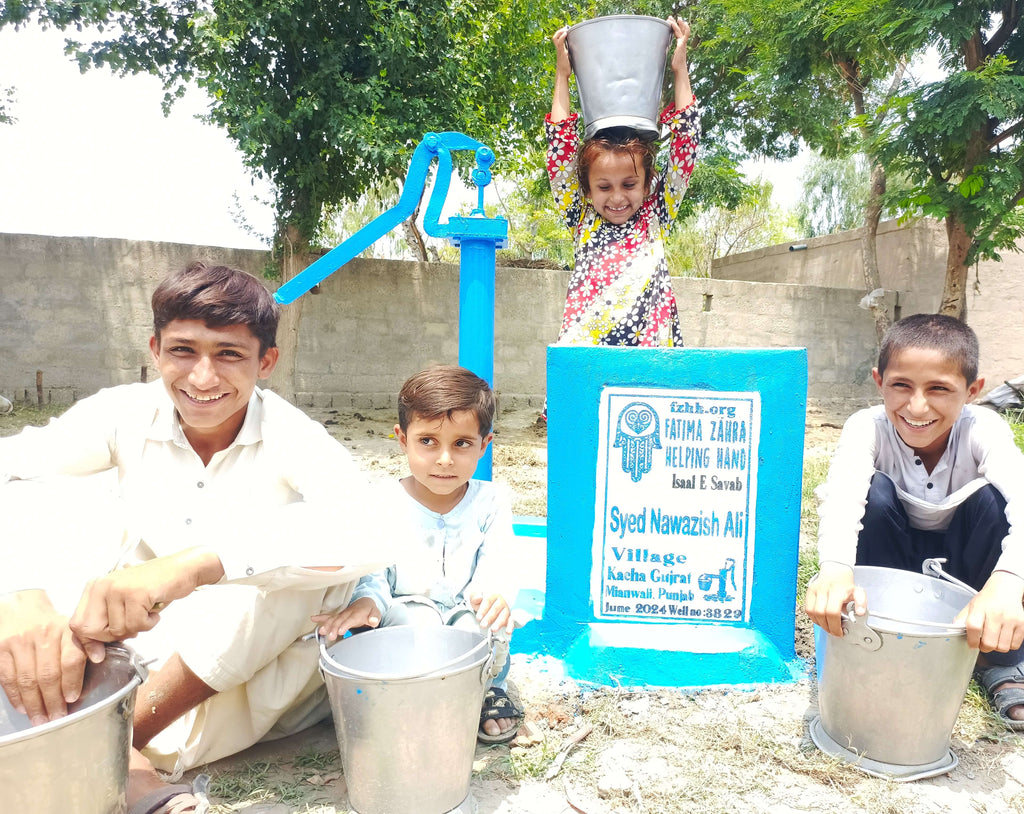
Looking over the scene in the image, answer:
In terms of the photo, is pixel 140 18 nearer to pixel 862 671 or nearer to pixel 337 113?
pixel 337 113

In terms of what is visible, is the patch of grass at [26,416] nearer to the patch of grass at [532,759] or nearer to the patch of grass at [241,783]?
the patch of grass at [241,783]

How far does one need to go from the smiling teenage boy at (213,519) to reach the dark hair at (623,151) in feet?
4.83

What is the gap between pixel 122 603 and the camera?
1.12m

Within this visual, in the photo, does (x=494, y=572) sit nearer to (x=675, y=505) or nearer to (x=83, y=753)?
(x=675, y=505)

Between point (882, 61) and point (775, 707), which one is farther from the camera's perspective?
point (882, 61)

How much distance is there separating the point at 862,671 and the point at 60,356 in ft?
22.9

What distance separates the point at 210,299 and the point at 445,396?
55 centimetres

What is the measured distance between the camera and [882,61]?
7.08m

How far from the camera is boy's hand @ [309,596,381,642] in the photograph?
4.68 ft

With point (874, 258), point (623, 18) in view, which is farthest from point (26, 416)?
point (874, 258)

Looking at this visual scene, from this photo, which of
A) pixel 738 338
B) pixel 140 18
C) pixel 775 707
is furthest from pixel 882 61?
pixel 775 707

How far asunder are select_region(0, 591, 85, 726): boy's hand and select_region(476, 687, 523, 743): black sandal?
33.8 inches

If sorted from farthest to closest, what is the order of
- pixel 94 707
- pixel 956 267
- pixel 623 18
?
pixel 956 267
pixel 623 18
pixel 94 707

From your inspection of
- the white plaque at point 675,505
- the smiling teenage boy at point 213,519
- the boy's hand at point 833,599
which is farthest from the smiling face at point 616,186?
the boy's hand at point 833,599
